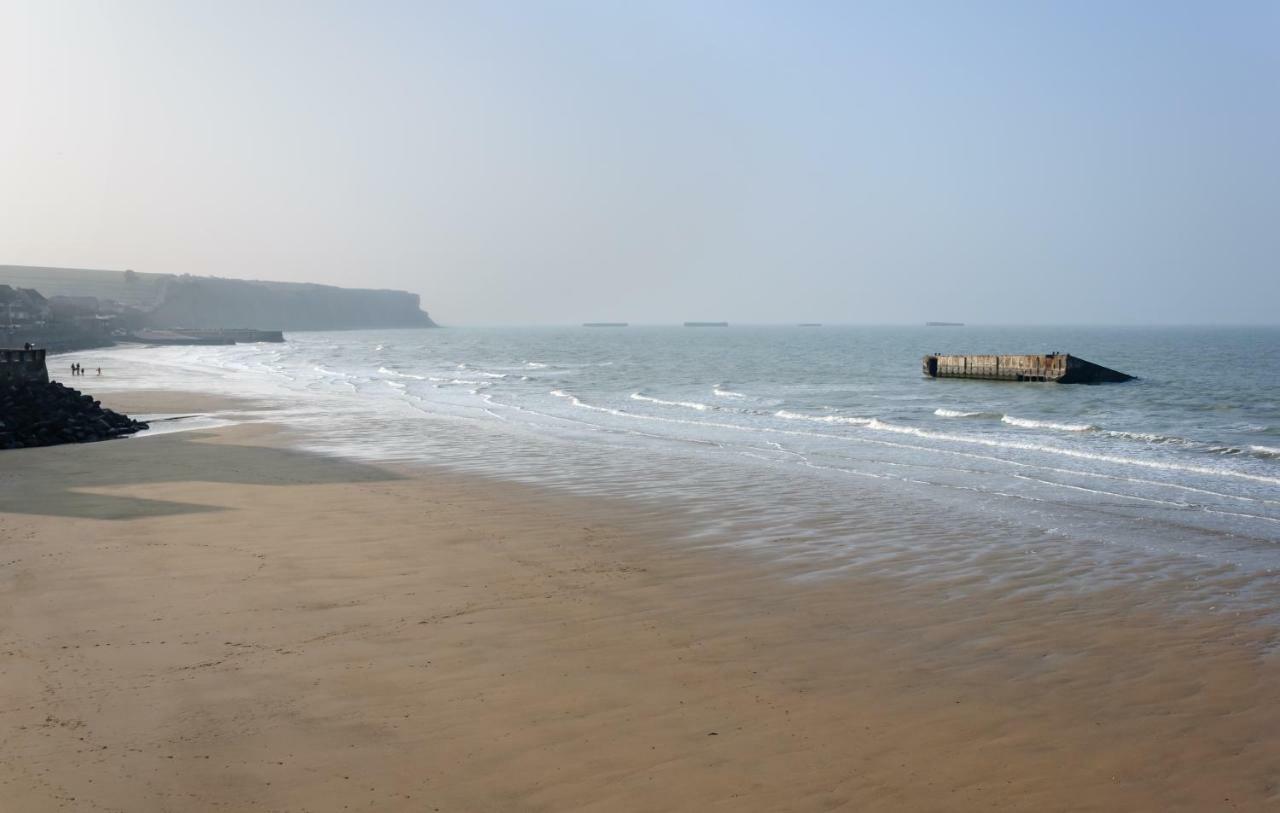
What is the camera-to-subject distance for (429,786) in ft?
21.7

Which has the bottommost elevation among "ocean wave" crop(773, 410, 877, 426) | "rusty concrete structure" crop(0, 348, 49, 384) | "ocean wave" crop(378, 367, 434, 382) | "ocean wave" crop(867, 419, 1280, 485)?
"ocean wave" crop(378, 367, 434, 382)

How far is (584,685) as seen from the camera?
857cm

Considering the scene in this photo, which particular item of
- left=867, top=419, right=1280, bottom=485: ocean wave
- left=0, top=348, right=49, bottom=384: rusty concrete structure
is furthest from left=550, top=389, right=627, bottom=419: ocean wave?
left=0, top=348, right=49, bottom=384: rusty concrete structure

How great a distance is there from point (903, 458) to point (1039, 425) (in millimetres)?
10518

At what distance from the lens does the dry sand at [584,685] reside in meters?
6.67

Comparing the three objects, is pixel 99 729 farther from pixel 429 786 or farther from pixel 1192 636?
pixel 1192 636

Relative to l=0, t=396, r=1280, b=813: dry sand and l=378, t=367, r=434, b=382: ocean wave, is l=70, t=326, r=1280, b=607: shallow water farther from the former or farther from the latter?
l=378, t=367, r=434, b=382: ocean wave

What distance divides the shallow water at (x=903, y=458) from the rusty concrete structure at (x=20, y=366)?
8.61 meters

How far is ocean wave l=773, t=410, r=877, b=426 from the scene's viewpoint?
34.7m

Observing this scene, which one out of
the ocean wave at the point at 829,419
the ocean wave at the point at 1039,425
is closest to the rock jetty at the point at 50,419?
the ocean wave at the point at 829,419

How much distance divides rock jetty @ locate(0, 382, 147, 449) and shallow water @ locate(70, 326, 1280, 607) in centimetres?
572

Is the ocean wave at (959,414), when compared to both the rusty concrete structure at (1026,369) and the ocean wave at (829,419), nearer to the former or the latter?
the ocean wave at (829,419)

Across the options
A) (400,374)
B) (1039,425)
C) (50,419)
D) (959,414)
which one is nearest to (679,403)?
(959,414)

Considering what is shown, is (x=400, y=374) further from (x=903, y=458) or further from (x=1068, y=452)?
(x=1068, y=452)
